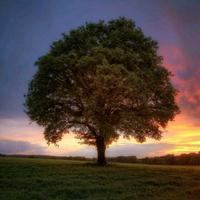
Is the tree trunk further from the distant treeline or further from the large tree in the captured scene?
the distant treeline

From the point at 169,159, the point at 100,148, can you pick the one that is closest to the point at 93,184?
the point at 100,148

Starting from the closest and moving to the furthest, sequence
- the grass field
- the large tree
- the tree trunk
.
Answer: the grass field < the large tree < the tree trunk

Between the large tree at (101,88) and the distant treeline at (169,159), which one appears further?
the distant treeline at (169,159)

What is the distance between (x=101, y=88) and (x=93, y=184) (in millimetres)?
15203

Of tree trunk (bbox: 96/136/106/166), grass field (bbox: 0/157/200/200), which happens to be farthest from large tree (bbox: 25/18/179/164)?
grass field (bbox: 0/157/200/200)

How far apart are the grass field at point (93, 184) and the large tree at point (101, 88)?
Result: 7.37m

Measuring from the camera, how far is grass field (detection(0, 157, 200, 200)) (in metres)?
31.4

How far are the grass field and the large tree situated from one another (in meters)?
7.37

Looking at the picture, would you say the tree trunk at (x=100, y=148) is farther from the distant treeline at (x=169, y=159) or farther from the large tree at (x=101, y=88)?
the distant treeline at (x=169, y=159)

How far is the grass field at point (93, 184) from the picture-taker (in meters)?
31.4

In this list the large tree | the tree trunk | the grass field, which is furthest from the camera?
the tree trunk

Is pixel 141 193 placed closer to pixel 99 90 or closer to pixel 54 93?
pixel 99 90

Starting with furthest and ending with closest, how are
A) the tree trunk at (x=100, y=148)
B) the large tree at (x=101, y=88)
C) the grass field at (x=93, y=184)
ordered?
the tree trunk at (x=100, y=148)
the large tree at (x=101, y=88)
the grass field at (x=93, y=184)

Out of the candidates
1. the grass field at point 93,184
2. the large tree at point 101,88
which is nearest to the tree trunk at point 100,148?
the large tree at point 101,88
